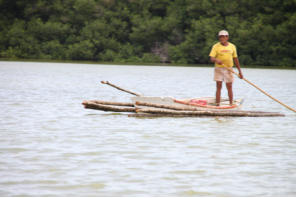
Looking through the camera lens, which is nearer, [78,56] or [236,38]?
[236,38]

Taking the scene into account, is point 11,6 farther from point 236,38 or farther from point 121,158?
point 121,158

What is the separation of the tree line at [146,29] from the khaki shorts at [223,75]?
35763 mm

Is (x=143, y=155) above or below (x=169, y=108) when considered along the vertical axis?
below

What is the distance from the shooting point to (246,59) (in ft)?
158

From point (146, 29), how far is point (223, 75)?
4175 cm

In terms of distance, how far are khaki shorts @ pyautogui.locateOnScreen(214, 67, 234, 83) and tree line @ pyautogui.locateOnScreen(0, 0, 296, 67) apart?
3576 centimetres

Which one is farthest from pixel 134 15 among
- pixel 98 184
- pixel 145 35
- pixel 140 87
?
pixel 98 184

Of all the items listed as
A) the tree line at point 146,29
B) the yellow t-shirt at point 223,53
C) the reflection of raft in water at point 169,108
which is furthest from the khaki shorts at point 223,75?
the tree line at point 146,29

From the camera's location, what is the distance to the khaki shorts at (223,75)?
11375 mm

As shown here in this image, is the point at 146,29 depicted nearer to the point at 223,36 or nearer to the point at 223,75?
the point at 223,75

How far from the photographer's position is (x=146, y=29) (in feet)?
173

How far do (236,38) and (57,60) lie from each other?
16.1 metres

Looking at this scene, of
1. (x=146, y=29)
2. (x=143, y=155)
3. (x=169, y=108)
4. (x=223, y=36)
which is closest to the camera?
(x=143, y=155)

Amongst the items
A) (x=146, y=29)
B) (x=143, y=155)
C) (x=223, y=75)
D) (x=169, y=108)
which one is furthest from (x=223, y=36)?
(x=146, y=29)
